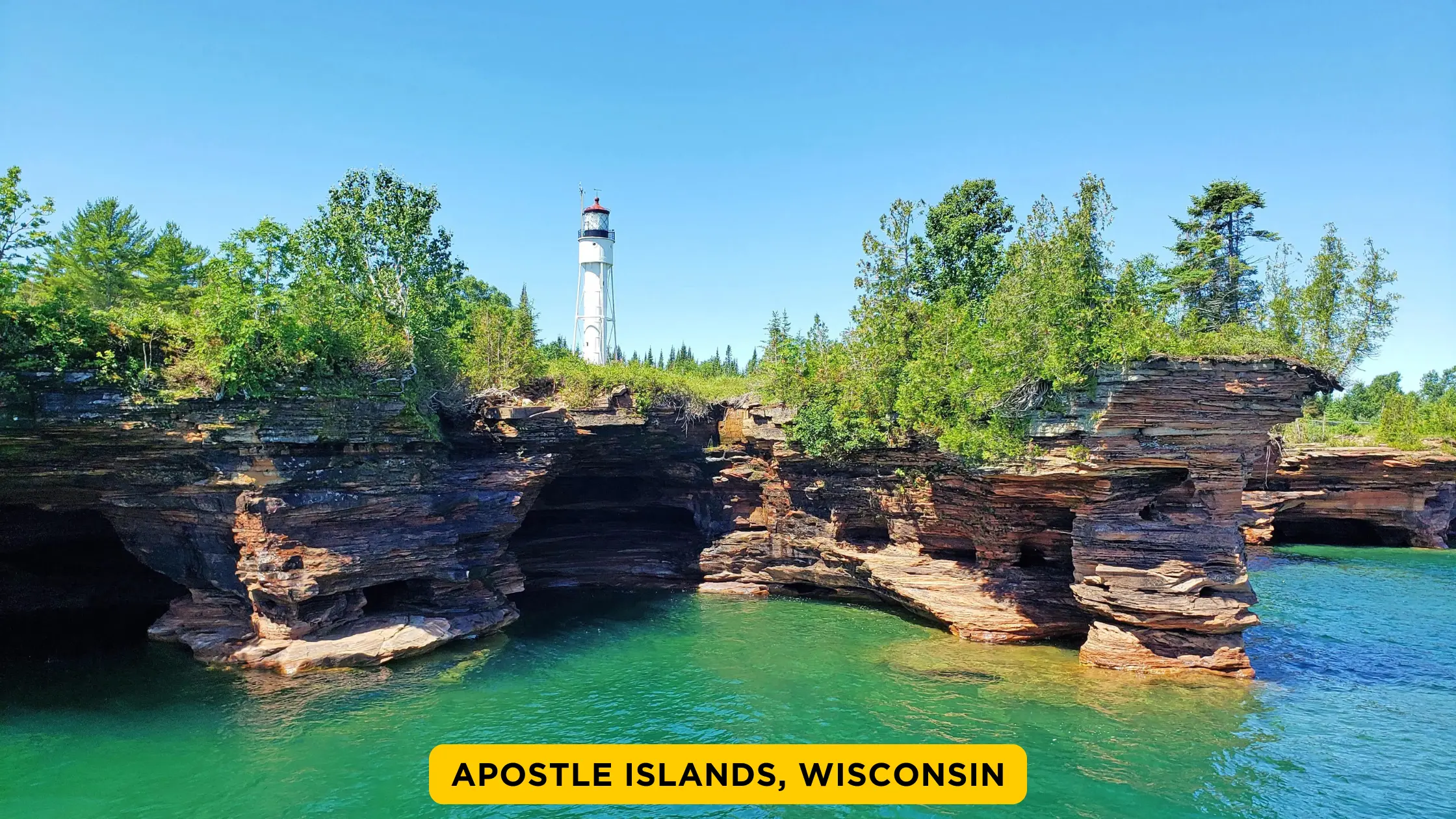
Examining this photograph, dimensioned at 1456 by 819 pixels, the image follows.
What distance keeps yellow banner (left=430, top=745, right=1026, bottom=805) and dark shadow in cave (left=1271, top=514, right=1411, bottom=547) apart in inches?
1388

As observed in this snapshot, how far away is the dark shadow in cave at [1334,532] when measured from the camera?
38.2 meters

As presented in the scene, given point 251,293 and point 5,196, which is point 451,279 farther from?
point 5,196

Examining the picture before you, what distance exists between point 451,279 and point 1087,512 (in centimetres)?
2018

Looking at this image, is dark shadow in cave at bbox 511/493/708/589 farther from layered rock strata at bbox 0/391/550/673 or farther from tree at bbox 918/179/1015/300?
tree at bbox 918/179/1015/300

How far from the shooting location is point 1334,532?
3969 cm

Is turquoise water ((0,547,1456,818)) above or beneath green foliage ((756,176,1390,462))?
beneath

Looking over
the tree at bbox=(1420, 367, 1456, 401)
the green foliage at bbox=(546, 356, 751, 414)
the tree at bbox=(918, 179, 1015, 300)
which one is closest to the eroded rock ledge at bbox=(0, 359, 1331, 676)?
the green foliage at bbox=(546, 356, 751, 414)

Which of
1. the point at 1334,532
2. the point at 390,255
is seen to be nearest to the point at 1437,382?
the point at 1334,532

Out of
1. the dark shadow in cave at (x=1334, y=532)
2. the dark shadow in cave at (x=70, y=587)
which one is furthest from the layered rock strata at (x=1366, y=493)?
the dark shadow in cave at (x=70, y=587)

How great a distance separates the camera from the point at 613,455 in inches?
1049

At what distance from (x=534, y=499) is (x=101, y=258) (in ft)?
83.3

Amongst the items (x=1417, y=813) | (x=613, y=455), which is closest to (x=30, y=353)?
(x=613, y=455)

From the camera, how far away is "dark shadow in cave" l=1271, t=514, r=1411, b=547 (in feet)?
125

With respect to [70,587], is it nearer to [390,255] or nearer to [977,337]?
[390,255]
